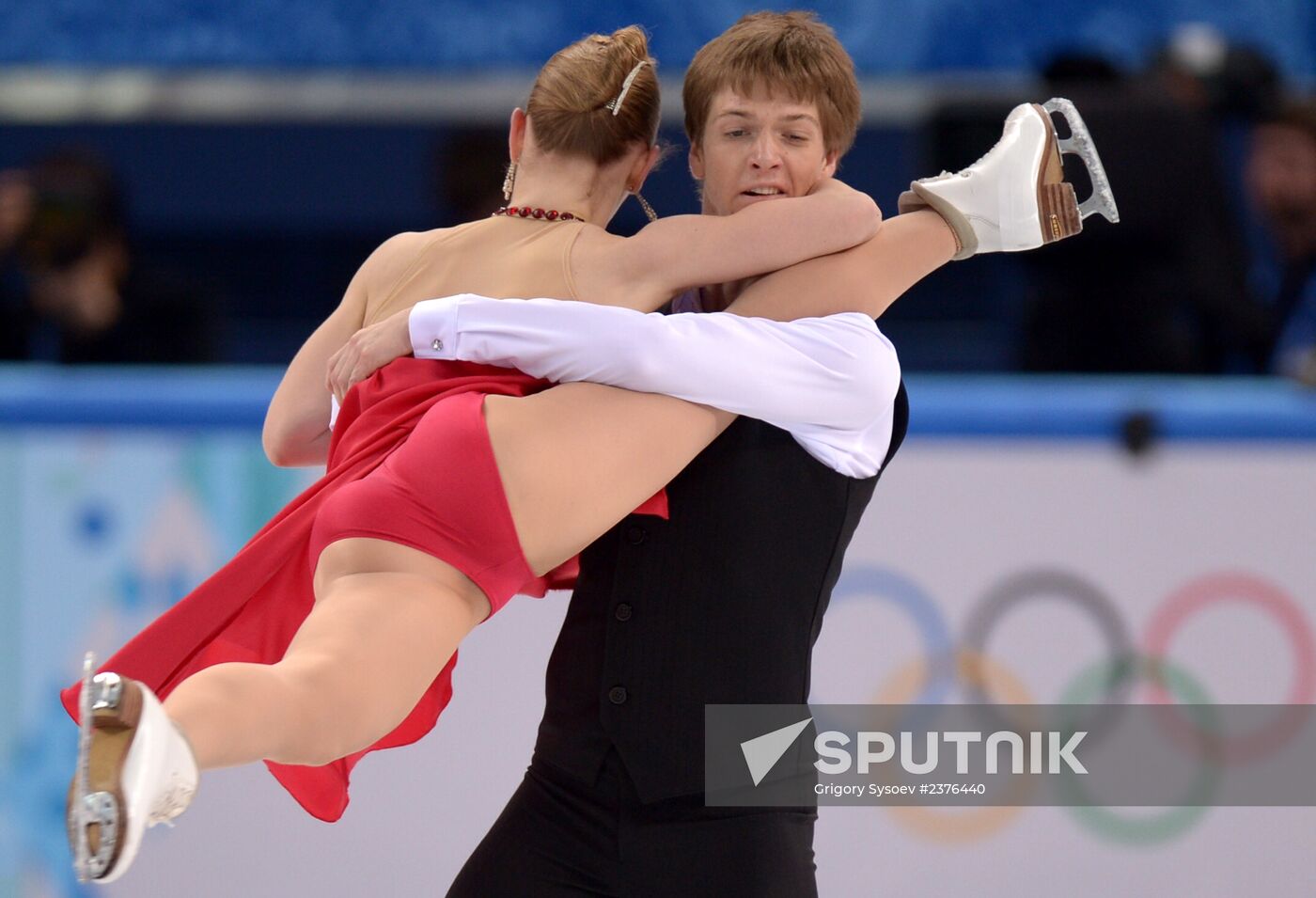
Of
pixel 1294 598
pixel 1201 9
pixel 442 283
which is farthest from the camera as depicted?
pixel 1201 9

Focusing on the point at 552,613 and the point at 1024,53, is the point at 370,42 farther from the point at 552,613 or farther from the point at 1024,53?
the point at 552,613

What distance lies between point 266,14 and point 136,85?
39 centimetres

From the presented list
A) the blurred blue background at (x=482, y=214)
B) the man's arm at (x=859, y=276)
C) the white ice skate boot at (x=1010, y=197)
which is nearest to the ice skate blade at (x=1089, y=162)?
the white ice skate boot at (x=1010, y=197)

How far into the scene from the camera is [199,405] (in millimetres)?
2656

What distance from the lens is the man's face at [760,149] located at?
1.72 meters

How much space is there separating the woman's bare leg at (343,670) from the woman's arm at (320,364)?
1.01ft

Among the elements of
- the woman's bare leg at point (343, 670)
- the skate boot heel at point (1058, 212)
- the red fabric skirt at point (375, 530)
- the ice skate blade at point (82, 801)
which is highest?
the skate boot heel at point (1058, 212)

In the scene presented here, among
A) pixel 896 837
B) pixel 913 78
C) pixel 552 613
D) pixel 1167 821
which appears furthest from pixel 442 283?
pixel 913 78

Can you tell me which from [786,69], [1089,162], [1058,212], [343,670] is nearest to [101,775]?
[343,670]

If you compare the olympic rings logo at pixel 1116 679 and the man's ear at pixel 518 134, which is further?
the olympic rings logo at pixel 1116 679

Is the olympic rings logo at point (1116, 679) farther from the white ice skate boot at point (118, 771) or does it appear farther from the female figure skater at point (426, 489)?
the white ice skate boot at point (118, 771)

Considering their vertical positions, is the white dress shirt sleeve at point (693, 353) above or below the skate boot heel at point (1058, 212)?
below

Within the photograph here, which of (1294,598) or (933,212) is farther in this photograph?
(1294,598)

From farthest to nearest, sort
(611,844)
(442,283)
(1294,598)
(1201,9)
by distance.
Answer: (1201,9), (1294,598), (442,283), (611,844)
